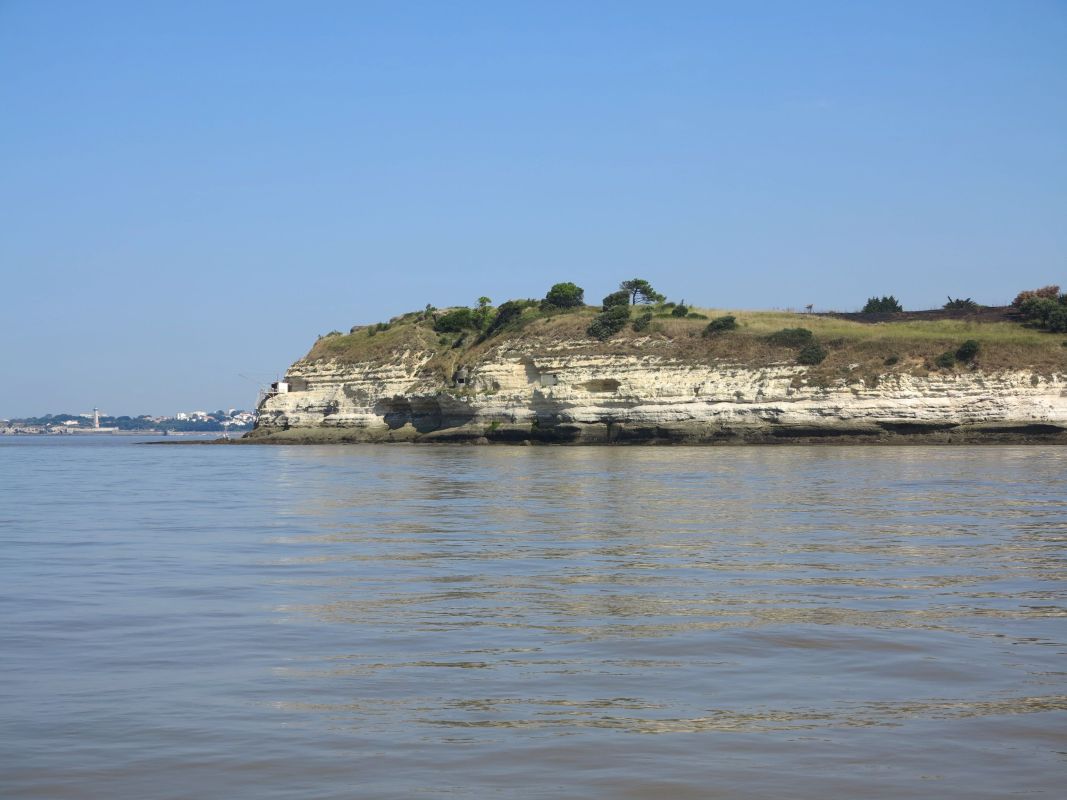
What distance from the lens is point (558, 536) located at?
16.8 m

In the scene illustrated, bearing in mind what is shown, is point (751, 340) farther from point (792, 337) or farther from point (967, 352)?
point (967, 352)

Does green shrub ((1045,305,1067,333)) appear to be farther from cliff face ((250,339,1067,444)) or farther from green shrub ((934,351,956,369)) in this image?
cliff face ((250,339,1067,444))

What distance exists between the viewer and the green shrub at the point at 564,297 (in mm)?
83438

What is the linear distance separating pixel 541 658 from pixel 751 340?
2301 inches

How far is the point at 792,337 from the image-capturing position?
63.9 m

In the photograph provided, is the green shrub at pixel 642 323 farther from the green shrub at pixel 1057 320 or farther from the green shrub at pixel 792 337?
the green shrub at pixel 1057 320

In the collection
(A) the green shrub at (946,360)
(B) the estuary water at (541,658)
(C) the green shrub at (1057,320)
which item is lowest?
(B) the estuary water at (541,658)

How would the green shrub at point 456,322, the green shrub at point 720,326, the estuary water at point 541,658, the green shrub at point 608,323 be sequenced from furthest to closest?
the green shrub at point 456,322 < the green shrub at point 608,323 < the green shrub at point 720,326 < the estuary water at point 541,658

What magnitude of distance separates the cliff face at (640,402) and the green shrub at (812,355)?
0.86 m

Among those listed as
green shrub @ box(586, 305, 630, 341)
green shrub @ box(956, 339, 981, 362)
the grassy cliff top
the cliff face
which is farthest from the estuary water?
green shrub @ box(586, 305, 630, 341)

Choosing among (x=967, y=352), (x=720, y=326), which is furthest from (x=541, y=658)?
(x=720, y=326)

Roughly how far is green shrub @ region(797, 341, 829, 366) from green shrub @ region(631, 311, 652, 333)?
38.3 feet

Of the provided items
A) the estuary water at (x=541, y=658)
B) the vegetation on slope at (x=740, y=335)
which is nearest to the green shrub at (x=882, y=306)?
the vegetation on slope at (x=740, y=335)

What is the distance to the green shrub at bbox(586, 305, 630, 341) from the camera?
230 ft
